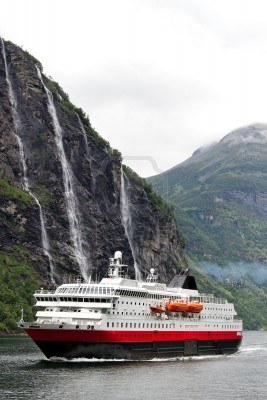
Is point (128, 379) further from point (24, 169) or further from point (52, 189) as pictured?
point (24, 169)

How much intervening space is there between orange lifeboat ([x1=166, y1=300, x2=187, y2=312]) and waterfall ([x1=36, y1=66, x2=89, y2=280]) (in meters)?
70.0

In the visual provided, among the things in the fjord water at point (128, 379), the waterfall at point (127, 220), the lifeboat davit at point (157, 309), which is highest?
A: the waterfall at point (127, 220)

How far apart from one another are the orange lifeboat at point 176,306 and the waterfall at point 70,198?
7000 cm

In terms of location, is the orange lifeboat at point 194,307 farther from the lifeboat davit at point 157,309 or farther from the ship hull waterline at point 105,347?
the lifeboat davit at point 157,309

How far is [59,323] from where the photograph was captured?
79.4 meters

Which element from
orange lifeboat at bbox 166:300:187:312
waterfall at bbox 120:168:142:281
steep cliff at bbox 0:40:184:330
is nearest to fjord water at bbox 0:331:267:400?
orange lifeboat at bbox 166:300:187:312

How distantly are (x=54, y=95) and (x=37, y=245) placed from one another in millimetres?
55419

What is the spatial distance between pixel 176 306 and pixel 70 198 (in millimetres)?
88334

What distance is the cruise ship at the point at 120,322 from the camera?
80000 mm

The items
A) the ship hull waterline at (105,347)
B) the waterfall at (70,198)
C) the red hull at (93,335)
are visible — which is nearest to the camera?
the red hull at (93,335)

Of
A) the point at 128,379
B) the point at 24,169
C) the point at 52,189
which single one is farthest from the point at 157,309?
the point at 24,169

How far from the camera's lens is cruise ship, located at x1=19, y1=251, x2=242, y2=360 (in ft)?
262

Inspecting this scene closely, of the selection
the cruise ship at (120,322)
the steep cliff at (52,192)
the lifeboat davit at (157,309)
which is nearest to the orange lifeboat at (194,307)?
the cruise ship at (120,322)

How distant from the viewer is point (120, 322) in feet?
272
